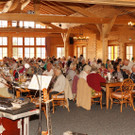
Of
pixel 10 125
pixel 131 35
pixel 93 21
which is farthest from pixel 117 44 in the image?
pixel 10 125

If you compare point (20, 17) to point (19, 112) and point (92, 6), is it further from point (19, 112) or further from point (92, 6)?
point (19, 112)

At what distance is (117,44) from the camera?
51.7ft

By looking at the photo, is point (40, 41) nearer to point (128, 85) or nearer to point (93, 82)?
point (93, 82)

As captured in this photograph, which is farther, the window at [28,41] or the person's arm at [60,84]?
the window at [28,41]

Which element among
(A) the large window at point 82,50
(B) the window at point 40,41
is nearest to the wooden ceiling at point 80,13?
(A) the large window at point 82,50

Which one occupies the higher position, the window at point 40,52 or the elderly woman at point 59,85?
the window at point 40,52

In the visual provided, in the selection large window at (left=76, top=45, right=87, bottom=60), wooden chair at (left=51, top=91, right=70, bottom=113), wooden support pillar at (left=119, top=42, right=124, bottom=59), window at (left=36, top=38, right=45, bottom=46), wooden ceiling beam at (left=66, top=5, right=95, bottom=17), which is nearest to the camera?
wooden chair at (left=51, top=91, right=70, bottom=113)

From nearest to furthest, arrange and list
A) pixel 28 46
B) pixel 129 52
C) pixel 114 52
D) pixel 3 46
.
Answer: pixel 129 52 < pixel 114 52 < pixel 3 46 < pixel 28 46

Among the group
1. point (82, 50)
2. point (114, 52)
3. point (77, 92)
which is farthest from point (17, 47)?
point (77, 92)

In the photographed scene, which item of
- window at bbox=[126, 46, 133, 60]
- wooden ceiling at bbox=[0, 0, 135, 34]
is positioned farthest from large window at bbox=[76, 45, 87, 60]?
wooden ceiling at bbox=[0, 0, 135, 34]

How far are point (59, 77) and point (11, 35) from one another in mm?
15930

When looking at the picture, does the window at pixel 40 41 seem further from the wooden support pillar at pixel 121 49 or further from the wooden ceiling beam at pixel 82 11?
the wooden ceiling beam at pixel 82 11

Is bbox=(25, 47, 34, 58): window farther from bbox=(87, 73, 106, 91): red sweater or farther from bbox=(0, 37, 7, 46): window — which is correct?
bbox=(87, 73, 106, 91): red sweater

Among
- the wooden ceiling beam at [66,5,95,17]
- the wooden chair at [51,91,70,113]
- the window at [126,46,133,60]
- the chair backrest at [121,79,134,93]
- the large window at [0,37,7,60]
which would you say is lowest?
the wooden chair at [51,91,70,113]
